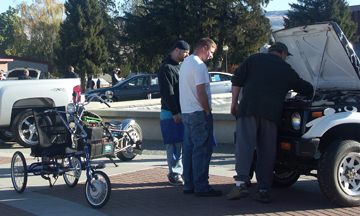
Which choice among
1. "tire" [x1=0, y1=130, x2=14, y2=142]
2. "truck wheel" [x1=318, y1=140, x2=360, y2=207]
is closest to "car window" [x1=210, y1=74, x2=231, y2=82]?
"tire" [x1=0, y1=130, x2=14, y2=142]

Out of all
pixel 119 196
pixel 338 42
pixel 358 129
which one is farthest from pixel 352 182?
pixel 119 196

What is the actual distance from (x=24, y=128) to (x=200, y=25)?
3277 centimetres

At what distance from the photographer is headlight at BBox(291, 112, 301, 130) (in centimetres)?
462

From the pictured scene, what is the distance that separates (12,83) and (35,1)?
5082 cm

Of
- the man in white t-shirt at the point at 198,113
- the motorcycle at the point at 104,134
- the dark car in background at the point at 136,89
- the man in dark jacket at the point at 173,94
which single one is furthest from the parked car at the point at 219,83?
the man in white t-shirt at the point at 198,113

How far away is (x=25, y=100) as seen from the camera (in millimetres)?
9367

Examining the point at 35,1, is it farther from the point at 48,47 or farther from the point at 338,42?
the point at 338,42

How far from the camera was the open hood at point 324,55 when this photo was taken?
4.88 meters

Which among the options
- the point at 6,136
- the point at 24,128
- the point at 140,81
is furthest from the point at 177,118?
the point at 140,81

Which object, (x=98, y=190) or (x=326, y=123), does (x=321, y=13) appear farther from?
(x=98, y=190)

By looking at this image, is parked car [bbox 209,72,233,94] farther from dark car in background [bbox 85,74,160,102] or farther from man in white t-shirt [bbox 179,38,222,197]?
man in white t-shirt [bbox 179,38,222,197]

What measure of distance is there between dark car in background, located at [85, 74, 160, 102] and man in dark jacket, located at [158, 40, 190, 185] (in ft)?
41.1

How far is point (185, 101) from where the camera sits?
202 inches

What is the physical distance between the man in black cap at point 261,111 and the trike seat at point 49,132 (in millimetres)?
2396
